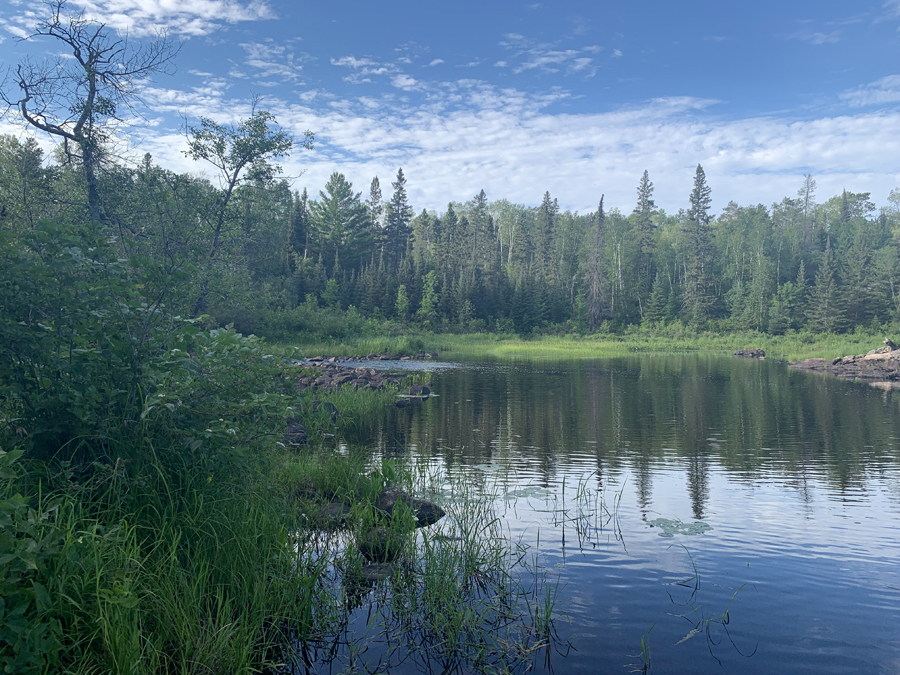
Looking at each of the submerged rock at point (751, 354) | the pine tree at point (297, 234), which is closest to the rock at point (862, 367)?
the submerged rock at point (751, 354)

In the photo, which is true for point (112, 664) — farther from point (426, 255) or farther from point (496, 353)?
point (426, 255)

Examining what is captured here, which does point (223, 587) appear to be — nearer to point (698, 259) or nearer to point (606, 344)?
point (606, 344)

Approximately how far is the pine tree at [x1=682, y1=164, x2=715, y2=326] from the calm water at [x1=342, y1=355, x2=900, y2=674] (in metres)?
52.3

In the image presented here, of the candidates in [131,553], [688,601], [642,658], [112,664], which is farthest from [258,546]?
[688,601]

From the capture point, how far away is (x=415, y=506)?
772 centimetres

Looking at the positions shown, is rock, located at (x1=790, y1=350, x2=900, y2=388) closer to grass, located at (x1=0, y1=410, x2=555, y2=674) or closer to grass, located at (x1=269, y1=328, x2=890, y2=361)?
grass, located at (x1=269, y1=328, x2=890, y2=361)

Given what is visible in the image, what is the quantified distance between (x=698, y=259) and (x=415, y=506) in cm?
7367

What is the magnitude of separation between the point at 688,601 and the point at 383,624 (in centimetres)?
312

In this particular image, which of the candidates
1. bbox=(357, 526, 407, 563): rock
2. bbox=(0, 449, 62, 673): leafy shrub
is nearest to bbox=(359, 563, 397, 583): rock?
bbox=(357, 526, 407, 563): rock

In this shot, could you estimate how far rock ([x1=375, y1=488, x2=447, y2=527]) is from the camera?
7.52 metres

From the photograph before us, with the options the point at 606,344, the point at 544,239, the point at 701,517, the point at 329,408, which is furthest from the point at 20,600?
the point at 544,239

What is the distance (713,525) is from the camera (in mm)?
8188

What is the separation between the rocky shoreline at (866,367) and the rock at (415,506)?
28.9m

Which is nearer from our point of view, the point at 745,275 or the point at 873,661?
the point at 873,661
